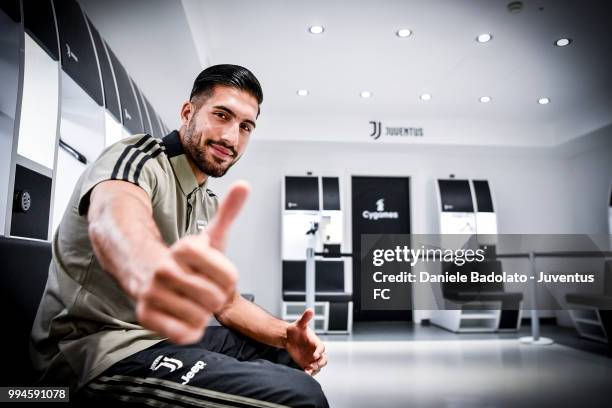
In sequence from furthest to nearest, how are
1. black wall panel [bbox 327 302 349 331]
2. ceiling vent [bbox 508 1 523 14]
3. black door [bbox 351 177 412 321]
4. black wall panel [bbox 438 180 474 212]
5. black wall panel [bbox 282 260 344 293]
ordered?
black door [bbox 351 177 412 321] < black wall panel [bbox 438 180 474 212] < black wall panel [bbox 282 260 344 293] < black wall panel [bbox 327 302 349 331] < ceiling vent [bbox 508 1 523 14]

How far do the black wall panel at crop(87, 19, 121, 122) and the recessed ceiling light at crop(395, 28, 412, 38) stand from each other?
2.79 metres

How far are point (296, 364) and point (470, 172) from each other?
6647 millimetres

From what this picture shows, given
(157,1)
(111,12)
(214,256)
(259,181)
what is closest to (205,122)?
(214,256)

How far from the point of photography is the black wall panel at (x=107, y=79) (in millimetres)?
2986

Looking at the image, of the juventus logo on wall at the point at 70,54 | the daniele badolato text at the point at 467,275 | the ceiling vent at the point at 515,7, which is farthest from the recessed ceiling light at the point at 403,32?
the juventus logo on wall at the point at 70,54

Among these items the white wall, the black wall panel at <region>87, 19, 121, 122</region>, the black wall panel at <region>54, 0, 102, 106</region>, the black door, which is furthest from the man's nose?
the black door

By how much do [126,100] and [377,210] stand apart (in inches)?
185

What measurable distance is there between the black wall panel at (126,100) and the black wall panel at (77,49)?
0.52 metres

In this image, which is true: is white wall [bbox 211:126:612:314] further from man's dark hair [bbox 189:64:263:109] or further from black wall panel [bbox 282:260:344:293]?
man's dark hair [bbox 189:64:263:109]

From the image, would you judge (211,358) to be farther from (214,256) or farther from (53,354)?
(214,256)

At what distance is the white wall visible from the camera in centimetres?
670

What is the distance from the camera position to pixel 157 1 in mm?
3080

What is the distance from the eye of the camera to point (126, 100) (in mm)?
3523

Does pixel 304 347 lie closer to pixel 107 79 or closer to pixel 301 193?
pixel 107 79
